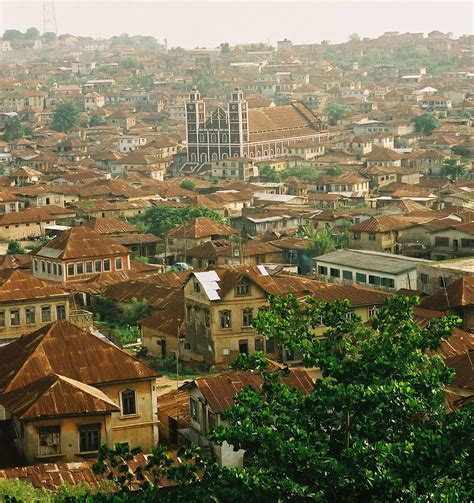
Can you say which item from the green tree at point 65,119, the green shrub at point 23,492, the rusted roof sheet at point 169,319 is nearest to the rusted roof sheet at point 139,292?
the rusted roof sheet at point 169,319

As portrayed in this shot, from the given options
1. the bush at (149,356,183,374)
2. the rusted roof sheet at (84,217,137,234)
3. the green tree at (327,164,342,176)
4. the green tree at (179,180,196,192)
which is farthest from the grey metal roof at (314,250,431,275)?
the green tree at (327,164,342,176)

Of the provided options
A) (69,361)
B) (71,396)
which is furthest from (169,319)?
(71,396)

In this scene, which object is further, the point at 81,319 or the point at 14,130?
the point at 14,130

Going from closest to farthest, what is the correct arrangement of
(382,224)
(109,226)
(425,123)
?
(382,224)
(109,226)
(425,123)

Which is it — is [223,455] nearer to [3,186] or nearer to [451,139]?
[3,186]

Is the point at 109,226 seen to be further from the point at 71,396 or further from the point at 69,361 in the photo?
the point at 71,396
